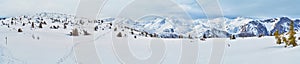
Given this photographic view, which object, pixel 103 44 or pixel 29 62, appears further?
pixel 103 44

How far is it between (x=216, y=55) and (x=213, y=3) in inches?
68.2

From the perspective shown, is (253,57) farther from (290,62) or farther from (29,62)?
(29,62)

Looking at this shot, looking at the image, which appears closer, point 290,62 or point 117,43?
point 290,62

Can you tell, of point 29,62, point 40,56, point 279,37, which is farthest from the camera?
point 279,37

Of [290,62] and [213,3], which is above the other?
[213,3]

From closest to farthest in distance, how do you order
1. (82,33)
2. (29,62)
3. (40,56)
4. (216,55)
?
(29,62), (40,56), (216,55), (82,33)

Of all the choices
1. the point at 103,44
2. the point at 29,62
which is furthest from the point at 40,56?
the point at 103,44

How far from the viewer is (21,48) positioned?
10.8 m

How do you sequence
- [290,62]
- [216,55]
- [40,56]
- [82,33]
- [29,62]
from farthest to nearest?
[82,33] → [216,55] → [40,56] → [29,62] → [290,62]

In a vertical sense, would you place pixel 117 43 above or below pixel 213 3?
below

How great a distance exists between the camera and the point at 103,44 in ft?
43.6

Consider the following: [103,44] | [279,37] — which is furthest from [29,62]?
[279,37]

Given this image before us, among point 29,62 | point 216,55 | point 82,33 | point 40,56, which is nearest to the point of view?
point 29,62

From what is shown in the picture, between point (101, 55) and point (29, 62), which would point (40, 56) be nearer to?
point (29, 62)
